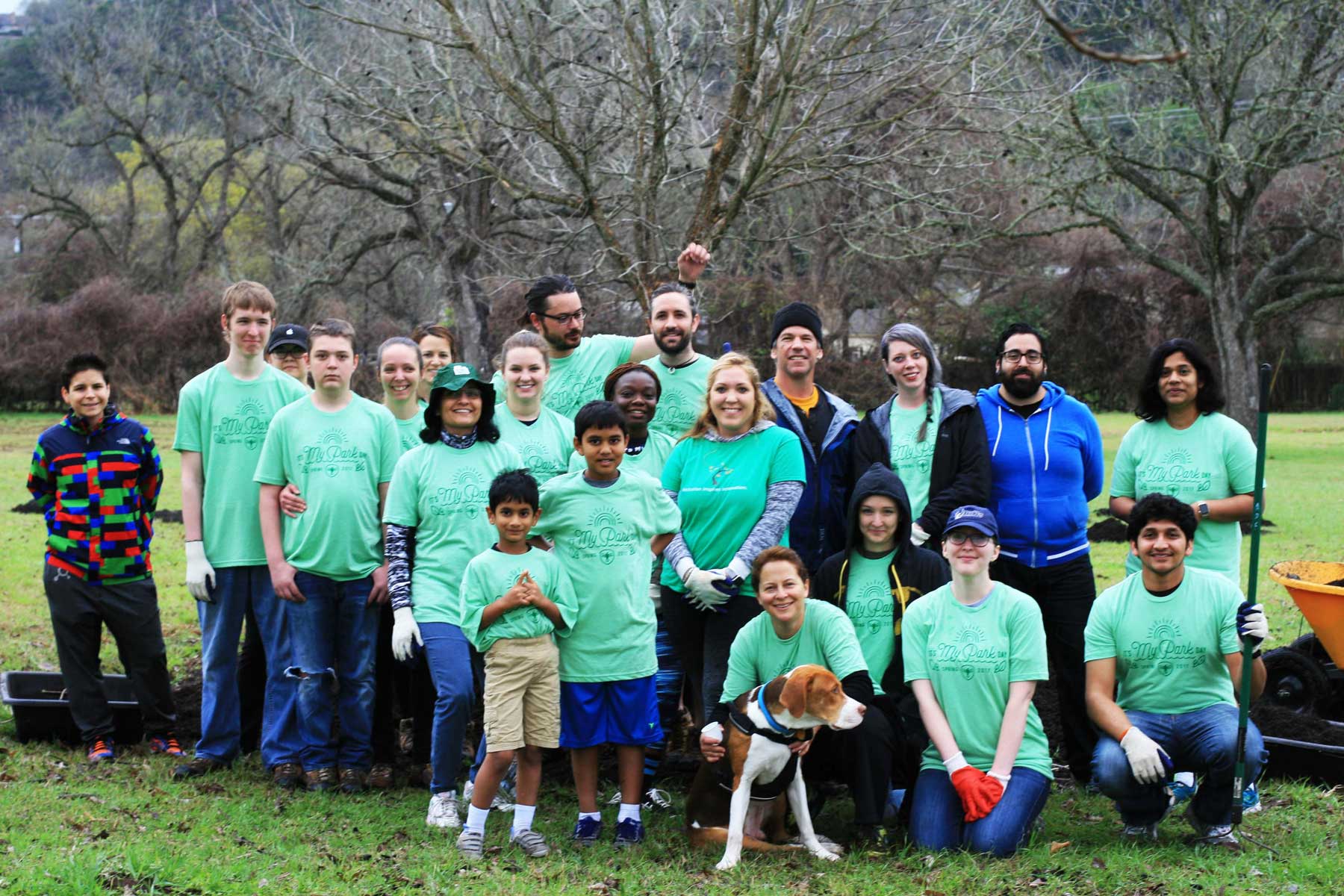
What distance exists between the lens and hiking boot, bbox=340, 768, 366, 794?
18.4 ft

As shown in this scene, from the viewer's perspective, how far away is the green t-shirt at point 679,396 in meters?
5.95

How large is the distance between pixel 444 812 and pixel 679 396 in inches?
84.2

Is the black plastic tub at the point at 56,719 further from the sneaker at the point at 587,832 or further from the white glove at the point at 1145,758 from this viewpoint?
the white glove at the point at 1145,758

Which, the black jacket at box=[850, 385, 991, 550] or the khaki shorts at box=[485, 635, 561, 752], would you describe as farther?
the black jacket at box=[850, 385, 991, 550]

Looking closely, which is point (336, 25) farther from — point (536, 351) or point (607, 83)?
point (536, 351)

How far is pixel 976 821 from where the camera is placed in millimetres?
4723

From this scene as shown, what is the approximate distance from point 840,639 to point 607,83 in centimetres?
703

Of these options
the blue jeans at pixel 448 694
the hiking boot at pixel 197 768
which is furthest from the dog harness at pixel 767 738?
the hiking boot at pixel 197 768

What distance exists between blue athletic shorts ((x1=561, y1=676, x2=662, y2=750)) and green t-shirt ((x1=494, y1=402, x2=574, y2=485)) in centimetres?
99

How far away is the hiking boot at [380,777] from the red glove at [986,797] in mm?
2626

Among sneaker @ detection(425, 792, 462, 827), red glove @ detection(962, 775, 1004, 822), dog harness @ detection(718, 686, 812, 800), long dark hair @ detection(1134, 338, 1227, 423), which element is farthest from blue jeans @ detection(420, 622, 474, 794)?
long dark hair @ detection(1134, 338, 1227, 423)

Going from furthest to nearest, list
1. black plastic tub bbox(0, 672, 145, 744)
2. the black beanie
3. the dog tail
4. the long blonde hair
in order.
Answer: black plastic tub bbox(0, 672, 145, 744)
the black beanie
the long blonde hair
the dog tail

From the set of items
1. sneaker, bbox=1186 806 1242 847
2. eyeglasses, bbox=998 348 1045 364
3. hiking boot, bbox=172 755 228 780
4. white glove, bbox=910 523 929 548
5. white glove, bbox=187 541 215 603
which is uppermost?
eyeglasses, bbox=998 348 1045 364

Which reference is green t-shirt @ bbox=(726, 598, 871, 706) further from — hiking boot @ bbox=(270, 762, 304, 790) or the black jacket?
hiking boot @ bbox=(270, 762, 304, 790)
